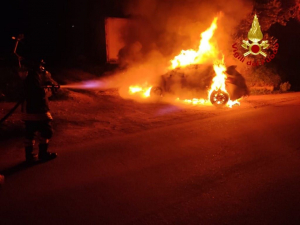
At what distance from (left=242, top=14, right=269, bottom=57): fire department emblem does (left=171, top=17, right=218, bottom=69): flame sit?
7.33ft

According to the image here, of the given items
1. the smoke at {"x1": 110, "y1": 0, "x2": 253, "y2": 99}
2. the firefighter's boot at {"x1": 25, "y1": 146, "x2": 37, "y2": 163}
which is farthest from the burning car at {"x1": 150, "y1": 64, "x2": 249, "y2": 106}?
the firefighter's boot at {"x1": 25, "y1": 146, "x2": 37, "y2": 163}

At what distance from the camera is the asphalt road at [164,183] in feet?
11.4

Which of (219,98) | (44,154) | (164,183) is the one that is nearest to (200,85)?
(219,98)

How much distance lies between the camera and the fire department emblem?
15.7 meters

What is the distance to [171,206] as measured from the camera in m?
3.63

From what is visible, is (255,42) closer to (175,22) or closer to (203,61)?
(203,61)

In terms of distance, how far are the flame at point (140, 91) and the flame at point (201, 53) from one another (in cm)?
173

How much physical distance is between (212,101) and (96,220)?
7.78 meters

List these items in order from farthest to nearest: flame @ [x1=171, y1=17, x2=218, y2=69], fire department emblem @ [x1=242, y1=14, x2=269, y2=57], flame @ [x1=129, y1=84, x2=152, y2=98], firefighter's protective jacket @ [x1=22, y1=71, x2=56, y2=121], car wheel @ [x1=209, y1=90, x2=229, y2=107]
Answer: fire department emblem @ [x1=242, y1=14, x2=269, y2=57] < flame @ [x1=171, y1=17, x2=218, y2=69] < flame @ [x1=129, y1=84, x2=152, y2=98] < car wheel @ [x1=209, y1=90, x2=229, y2=107] < firefighter's protective jacket @ [x1=22, y1=71, x2=56, y2=121]

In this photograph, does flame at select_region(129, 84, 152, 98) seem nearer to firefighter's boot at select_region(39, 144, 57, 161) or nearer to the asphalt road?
the asphalt road

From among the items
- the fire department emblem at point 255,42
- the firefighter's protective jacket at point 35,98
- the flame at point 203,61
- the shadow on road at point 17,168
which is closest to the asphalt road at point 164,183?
the shadow on road at point 17,168

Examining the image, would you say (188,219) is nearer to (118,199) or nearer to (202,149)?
(118,199)

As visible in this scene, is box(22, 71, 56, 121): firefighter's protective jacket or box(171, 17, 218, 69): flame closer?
box(22, 71, 56, 121): firefighter's protective jacket

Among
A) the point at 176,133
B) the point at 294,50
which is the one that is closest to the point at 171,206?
the point at 176,133
